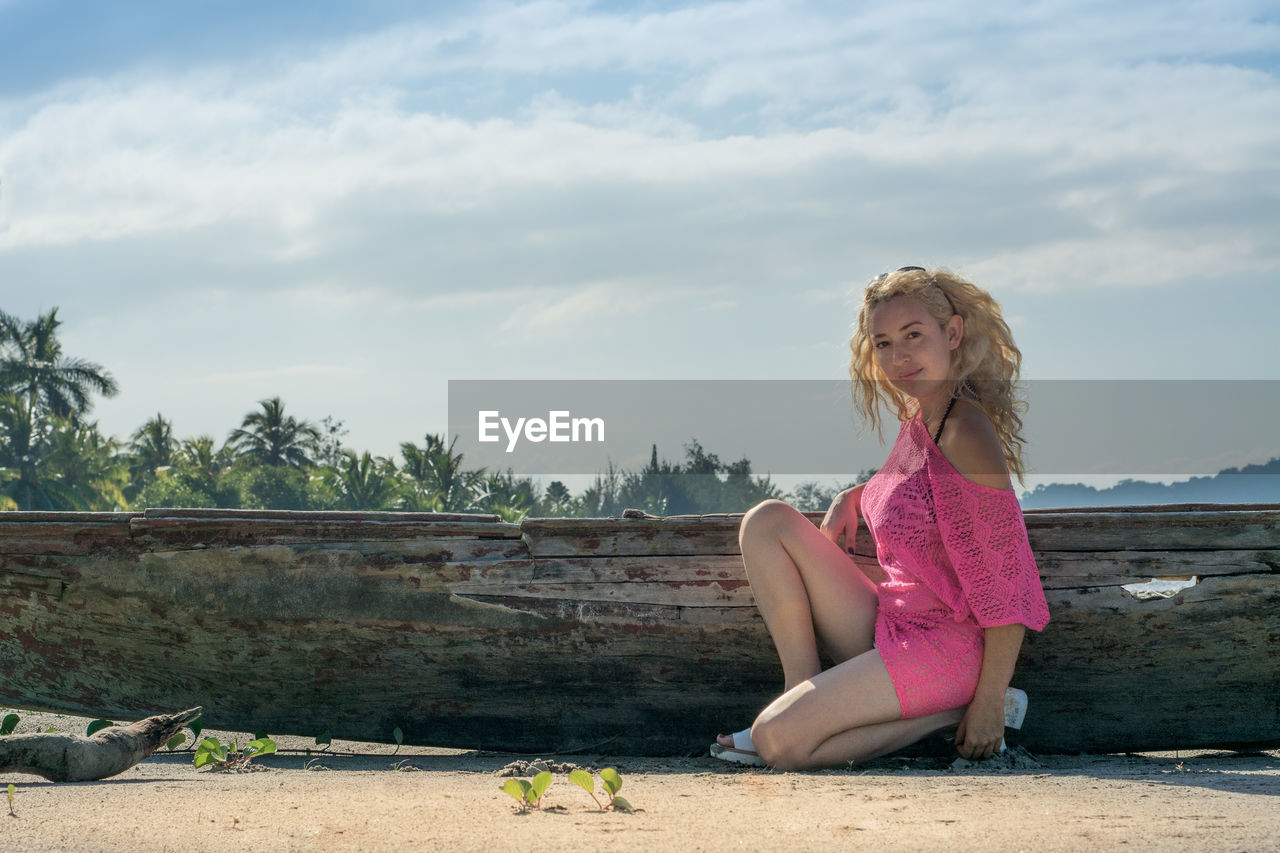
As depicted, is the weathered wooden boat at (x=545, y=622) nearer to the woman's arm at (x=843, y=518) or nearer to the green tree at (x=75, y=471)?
the woman's arm at (x=843, y=518)

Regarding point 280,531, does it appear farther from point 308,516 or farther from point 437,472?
point 437,472

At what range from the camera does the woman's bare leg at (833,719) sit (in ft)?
10.3

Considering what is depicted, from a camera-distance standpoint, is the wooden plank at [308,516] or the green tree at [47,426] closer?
the wooden plank at [308,516]

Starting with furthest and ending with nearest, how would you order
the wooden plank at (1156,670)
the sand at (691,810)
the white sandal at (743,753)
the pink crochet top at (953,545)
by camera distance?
the wooden plank at (1156,670)
the white sandal at (743,753)
the pink crochet top at (953,545)
the sand at (691,810)

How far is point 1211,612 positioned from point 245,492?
50.9 meters

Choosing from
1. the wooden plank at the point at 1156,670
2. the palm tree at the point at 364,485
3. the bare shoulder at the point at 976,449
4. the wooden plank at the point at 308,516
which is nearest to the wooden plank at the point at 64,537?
the wooden plank at the point at 308,516

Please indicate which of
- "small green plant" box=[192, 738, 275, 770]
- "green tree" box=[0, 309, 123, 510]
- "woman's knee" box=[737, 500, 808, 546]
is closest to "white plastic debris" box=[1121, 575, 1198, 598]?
"woman's knee" box=[737, 500, 808, 546]

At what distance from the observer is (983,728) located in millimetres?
3217

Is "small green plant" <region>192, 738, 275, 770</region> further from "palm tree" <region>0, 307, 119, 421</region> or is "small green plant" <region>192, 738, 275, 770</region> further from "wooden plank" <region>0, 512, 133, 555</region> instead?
"palm tree" <region>0, 307, 119, 421</region>

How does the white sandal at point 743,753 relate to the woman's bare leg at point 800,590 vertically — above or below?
below

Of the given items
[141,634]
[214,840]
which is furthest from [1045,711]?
[141,634]

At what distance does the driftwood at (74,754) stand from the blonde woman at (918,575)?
6.13ft

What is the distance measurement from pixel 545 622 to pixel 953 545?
144 centimetres

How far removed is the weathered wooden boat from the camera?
3.64 metres
